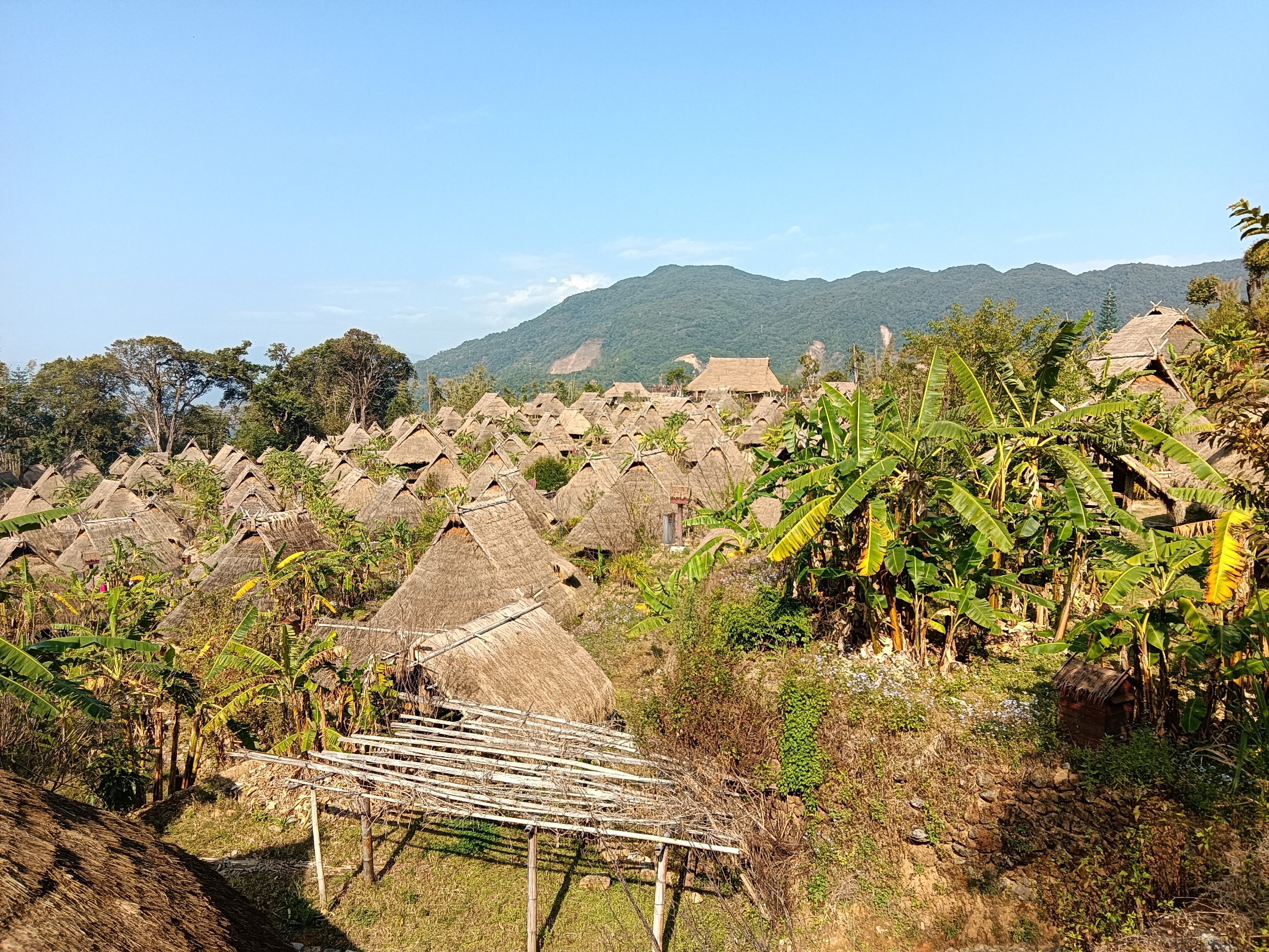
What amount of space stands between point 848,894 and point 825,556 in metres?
3.73

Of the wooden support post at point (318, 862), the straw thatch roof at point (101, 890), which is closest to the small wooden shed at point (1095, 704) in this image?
the straw thatch roof at point (101, 890)

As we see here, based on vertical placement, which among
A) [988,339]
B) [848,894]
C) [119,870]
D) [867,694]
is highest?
[988,339]

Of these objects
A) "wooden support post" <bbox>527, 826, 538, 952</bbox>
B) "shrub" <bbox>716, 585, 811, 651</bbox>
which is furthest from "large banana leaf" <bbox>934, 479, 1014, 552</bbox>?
"wooden support post" <bbox>527, 826, 538, 952</bbox>

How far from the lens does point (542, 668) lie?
8.66 meters

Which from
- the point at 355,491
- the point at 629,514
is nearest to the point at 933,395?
the point at 629,514

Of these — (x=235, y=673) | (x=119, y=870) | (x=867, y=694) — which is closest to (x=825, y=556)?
(x=867, y=694)

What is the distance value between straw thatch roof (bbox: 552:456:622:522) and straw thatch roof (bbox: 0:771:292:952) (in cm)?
1539

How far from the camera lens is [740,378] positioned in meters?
59.7

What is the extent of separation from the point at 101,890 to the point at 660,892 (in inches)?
134

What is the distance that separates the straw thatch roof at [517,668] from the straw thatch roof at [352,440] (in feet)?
88.7

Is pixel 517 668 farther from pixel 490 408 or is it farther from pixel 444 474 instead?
pixel 490 408

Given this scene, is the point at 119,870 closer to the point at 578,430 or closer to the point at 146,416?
the point at 578,430

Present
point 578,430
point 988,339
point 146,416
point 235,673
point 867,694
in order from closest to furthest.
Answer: point 867,694
point 235,673
point 988,339
point 578,430
point 146,416

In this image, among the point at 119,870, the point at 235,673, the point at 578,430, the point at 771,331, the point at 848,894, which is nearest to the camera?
the point at 119,870
